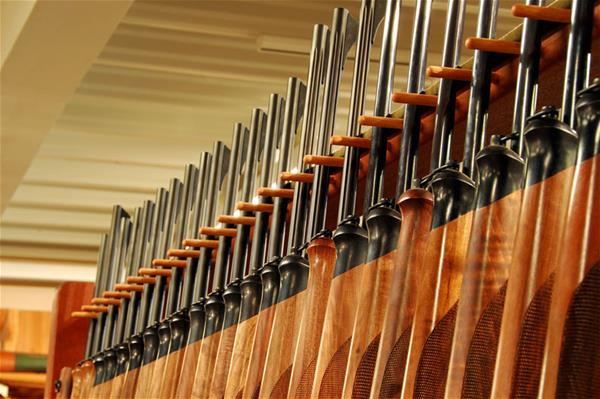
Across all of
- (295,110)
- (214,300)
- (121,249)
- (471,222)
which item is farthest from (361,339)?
(121,249)

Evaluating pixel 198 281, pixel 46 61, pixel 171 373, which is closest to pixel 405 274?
pixel 171 373

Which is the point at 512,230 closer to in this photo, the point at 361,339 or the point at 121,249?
the point at 361,339

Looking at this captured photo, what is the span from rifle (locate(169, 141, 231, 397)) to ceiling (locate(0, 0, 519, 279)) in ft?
5.57

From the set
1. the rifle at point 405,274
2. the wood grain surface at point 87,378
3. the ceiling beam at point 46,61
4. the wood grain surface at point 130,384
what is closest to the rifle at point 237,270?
the wood grain surface at point 130,384

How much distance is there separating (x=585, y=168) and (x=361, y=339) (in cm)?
36

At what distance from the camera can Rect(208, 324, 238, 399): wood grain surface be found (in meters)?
1.65

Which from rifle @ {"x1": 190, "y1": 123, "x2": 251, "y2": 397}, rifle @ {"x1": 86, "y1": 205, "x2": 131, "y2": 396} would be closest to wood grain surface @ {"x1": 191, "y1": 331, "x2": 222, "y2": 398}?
rifle @ {"x1": 190, "y1": 123, "x2": 251, "y2": 397}

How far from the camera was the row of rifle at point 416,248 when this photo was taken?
86 centimetres

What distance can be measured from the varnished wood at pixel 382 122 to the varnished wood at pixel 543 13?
0.31 m

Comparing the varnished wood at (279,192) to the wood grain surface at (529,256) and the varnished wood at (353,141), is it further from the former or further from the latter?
the wood grain surface at (529,256)

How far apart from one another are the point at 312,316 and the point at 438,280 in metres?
0.29

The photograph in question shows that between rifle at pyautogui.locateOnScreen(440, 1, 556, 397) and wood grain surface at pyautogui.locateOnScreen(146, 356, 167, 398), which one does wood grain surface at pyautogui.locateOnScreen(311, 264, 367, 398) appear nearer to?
rifle at pyautogui.locateOnScreen(440, 1, 556, 397)

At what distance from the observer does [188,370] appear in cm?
185

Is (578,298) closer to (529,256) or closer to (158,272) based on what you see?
(529,256)
